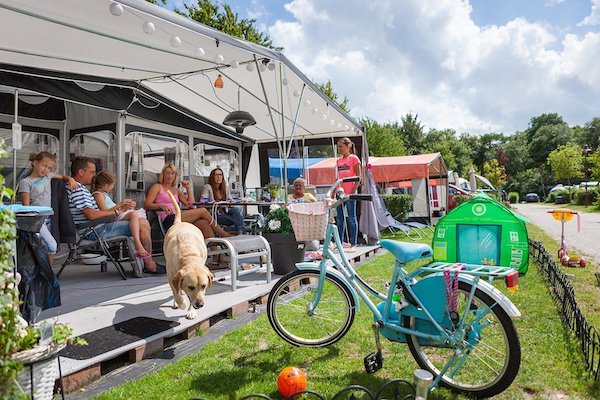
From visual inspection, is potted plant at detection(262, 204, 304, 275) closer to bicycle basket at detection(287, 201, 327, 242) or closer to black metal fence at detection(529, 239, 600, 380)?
bicycle basket at detection(287, 201, 327, 242)

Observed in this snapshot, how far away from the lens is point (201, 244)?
3549 millimetres

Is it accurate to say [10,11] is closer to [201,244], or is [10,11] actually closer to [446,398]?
[201,244]

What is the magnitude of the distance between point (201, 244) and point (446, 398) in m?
2.22

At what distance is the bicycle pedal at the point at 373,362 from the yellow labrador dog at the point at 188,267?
123 centimetres

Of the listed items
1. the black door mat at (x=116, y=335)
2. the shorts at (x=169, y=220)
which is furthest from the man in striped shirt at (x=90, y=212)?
the black door mat at (x=116, y=335)

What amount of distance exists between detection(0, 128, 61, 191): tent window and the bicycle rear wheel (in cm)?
641

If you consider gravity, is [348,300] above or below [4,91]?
below

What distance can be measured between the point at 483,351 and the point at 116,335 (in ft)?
7.54

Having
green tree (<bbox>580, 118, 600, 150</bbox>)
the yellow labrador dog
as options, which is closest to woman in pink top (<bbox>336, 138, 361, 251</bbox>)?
the yellow labrador dog

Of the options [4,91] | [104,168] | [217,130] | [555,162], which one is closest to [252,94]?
[217,130]

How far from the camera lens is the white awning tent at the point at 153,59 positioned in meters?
3.99

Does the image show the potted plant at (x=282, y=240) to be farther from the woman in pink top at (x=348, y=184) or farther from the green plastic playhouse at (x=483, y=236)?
the woman in pink top at (x=348, y=184)

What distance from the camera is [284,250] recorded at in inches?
Result: 195

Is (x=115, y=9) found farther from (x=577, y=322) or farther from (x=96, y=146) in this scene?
(x=577, y=322)
